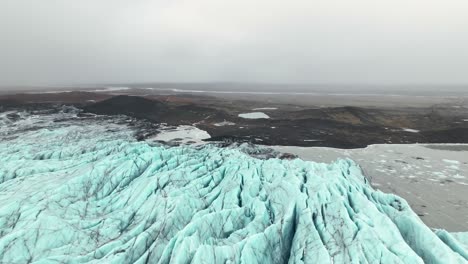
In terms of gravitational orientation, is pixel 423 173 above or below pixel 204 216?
below

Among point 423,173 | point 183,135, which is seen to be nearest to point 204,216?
point 423,173

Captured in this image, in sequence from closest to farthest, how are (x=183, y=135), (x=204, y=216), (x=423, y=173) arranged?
1. (x=204, y=216)
2. (x=423, y=173)
3. (x=183, y=135)

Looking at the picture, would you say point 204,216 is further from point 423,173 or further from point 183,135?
point 183,135

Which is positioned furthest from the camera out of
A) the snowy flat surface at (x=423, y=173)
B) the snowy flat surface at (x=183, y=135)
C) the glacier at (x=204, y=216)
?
the snowy flat surface at (x=183, y=135)

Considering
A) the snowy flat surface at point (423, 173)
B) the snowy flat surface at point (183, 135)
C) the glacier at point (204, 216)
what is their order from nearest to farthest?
the glacier at point (204, 216) < the snowy flat surface at point (423, 173) < the snowy flat surface at point (183, 135)

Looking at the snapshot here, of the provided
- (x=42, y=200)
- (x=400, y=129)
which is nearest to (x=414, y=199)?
(x=42, y=200)

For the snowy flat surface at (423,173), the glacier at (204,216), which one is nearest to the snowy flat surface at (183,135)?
the snowy flat surface at (423,173)

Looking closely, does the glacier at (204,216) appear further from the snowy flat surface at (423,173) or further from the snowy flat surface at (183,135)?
the snowy flat surface at (183,135)
